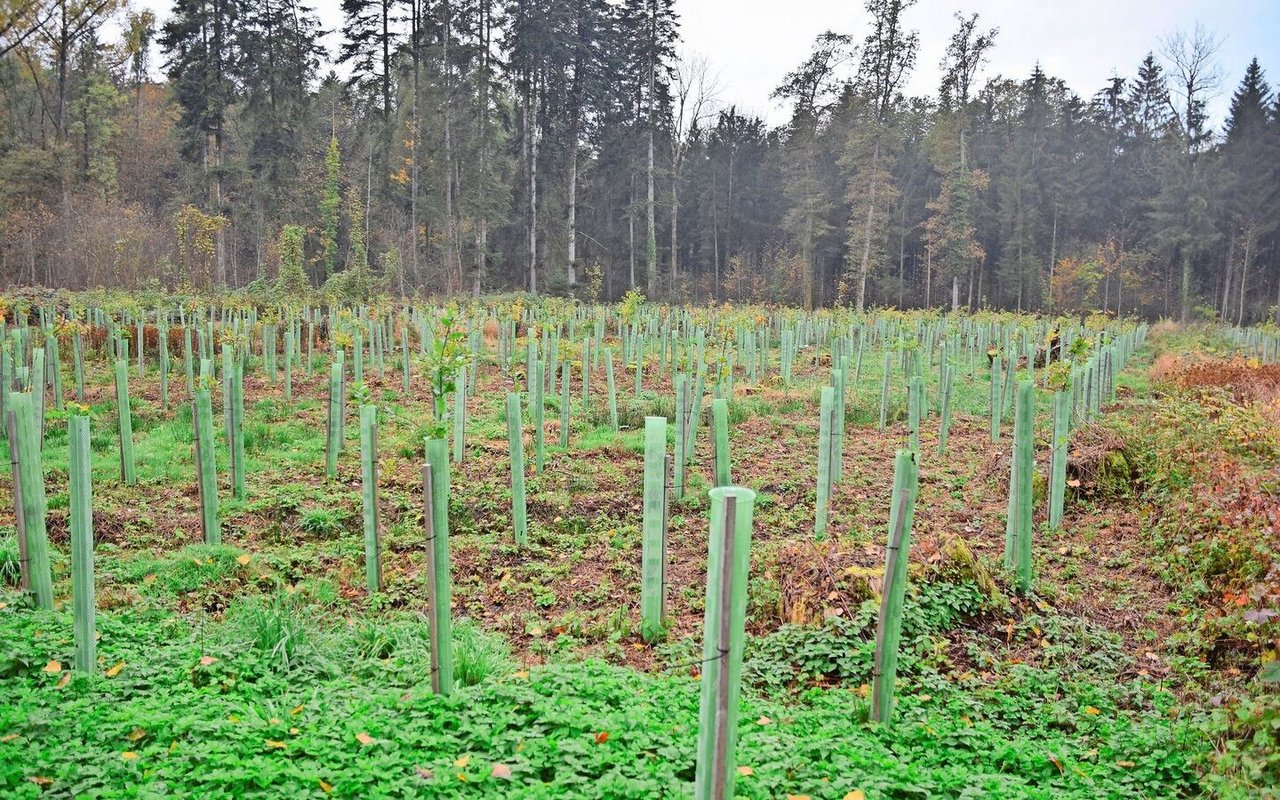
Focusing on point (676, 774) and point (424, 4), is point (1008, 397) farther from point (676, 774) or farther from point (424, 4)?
point (424, 4)

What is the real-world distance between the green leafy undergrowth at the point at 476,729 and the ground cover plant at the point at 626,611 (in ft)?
0.05

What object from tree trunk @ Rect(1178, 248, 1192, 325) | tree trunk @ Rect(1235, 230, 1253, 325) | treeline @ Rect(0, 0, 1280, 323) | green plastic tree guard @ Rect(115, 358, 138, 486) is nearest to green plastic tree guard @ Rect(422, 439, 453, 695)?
green plastic tree guard @ Rect(115, 358, 138, 486)

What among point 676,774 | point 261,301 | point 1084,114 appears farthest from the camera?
point 1084,114

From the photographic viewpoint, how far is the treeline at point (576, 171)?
29.1 metres

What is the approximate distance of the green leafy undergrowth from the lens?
2830 millimetres

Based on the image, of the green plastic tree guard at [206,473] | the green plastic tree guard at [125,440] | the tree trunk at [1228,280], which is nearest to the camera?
the green plastic tree guard at [206,473]

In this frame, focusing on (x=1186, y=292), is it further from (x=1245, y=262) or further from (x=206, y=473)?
(x=206, y=473)

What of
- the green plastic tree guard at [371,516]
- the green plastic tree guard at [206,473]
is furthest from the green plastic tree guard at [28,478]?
the green plastic tree guard at [371,516]

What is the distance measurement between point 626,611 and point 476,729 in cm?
193

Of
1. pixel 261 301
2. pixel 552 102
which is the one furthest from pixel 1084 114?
pixel 261 301

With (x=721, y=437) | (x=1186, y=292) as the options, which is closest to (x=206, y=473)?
(x=721, y=437)

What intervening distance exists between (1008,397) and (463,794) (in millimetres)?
11938

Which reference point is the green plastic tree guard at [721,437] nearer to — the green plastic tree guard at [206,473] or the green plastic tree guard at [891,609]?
the green plastic tree guard at [891,609]

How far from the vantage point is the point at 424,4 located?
2948 cm
